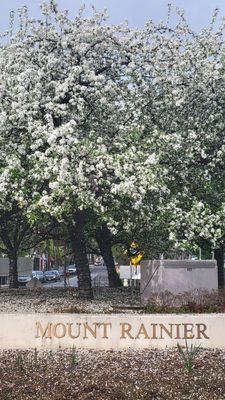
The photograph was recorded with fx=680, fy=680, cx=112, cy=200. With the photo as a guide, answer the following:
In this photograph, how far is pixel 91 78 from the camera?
19000 mm

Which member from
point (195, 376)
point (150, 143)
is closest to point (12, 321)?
point (195, 376)

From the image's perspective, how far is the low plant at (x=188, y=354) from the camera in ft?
36.9

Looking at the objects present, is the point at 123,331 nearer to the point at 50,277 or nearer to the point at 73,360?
the point at 73,360

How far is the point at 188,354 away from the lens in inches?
468

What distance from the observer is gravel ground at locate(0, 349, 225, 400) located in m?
10.1

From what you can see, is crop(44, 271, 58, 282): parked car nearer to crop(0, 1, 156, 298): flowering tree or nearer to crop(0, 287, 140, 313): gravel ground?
crop(0, 287, 140, 313): gravel ground

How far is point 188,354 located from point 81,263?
937 cm

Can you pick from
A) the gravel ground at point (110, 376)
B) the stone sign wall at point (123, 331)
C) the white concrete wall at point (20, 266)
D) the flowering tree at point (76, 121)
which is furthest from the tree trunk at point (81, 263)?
the white concrete wall at point (20, 266)

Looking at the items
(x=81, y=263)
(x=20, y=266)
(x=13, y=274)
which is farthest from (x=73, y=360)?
(x=20, y=266)

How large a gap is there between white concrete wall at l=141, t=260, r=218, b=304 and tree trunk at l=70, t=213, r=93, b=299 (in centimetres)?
235

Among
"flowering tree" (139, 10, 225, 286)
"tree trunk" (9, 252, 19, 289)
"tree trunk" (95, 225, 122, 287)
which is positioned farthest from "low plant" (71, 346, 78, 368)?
"tree trunk" (9, 252, 19, 289)

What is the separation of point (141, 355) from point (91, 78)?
906 cm

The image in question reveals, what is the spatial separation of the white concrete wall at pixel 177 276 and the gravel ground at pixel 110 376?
5587 millimetres

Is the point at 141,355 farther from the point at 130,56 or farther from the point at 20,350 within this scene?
the point at 130,56
